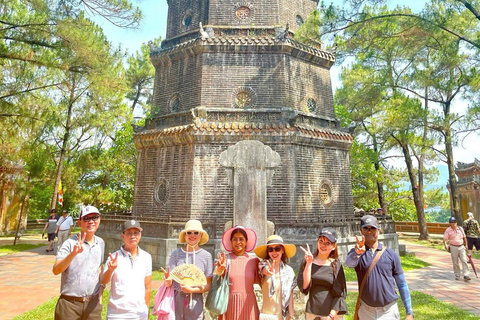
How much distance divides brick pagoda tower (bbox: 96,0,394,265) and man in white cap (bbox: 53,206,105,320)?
6654mm

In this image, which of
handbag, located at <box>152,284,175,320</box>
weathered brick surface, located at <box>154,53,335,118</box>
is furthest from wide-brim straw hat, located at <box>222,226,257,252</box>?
weathered brick surface, located at <box>154,53,335,118</box>

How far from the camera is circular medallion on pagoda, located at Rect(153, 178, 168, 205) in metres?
12.1

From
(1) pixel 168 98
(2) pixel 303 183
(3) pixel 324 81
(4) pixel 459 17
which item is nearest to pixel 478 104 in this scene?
(4) pixel 459 17

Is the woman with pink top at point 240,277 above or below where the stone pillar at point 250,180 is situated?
below

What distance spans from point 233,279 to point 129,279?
3.39 feet

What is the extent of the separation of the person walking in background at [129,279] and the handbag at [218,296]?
2.19 feet

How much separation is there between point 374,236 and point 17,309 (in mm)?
6817

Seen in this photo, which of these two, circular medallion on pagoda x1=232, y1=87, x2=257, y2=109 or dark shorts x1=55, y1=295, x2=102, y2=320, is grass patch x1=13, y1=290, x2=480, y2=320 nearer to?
dark shorts x1=55, y1=295, x2=102, y2=320

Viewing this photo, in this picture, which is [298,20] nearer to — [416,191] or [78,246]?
[416,191]

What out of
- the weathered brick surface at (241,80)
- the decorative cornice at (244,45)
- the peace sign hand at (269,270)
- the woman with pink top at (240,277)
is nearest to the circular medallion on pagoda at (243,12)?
the decorative cornice at (244,45)

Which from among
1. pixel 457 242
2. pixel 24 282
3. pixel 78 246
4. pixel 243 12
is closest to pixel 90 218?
pixel 78 246

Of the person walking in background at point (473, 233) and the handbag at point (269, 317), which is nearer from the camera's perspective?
the handbag at point (269, 317)

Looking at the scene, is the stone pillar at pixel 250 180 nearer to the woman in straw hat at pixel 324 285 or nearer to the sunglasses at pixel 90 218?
the woman in straw hat at pixel 324 285

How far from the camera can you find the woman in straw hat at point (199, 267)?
10.6 feet
